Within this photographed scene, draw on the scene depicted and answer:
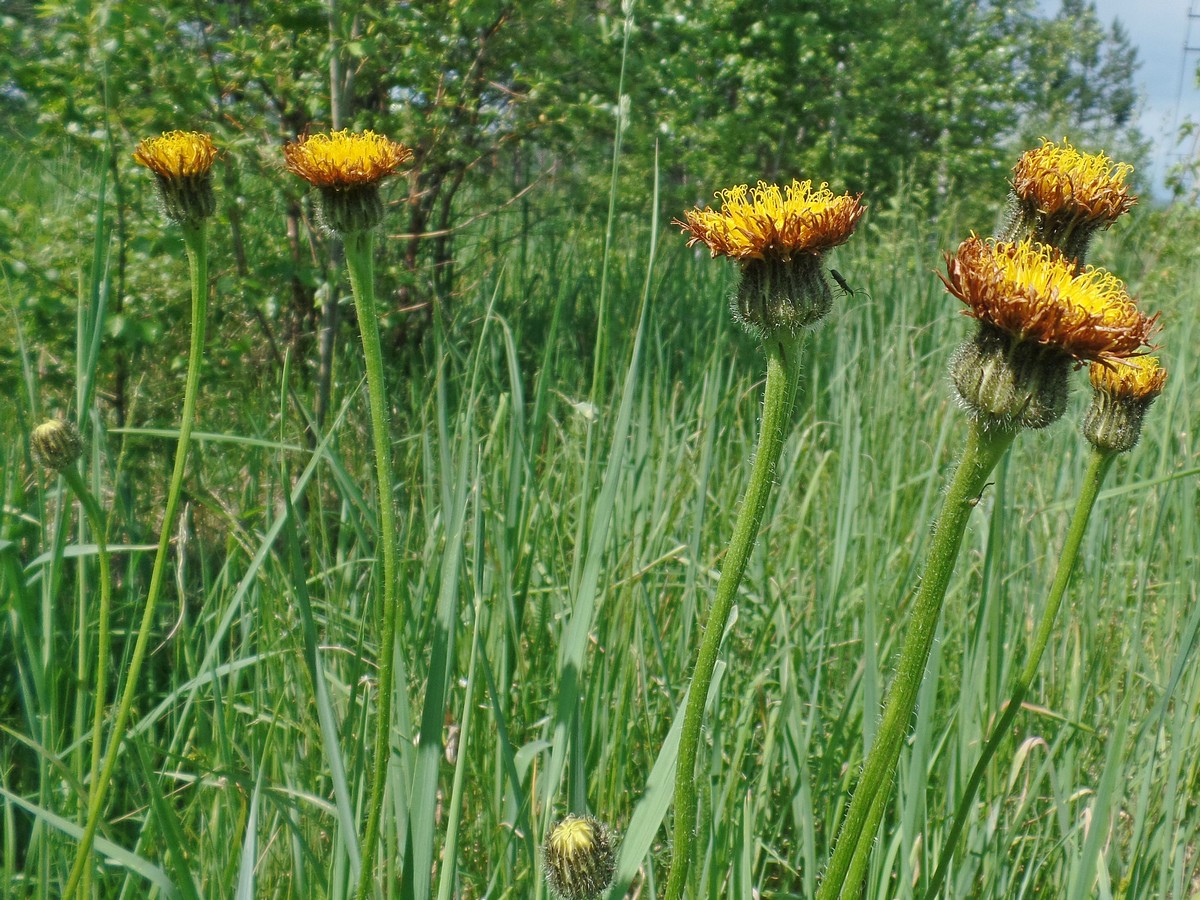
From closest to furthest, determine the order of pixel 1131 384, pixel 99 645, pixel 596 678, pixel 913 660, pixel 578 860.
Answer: pixel 913 660 < pixel 578 860 < pixel 99 645 < pixel 1131 384 < pixel 596 678

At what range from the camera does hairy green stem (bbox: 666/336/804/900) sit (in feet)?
2.95

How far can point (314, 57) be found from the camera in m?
3.66

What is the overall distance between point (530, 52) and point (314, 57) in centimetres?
91

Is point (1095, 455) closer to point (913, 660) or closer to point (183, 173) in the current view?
point (913, 660)

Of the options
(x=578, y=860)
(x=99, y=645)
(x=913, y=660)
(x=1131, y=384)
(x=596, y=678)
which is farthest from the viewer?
(x=596, y=678)

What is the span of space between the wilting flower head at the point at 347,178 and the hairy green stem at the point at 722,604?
0.60 metres

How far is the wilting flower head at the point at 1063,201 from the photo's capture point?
1.27 meters

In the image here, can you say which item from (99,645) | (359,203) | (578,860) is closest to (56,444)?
(99,645)

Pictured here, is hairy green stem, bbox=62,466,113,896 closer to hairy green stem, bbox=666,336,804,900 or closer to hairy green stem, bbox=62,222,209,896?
hairy green stem, bbox=62,222,209,896

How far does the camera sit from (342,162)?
1269 mm

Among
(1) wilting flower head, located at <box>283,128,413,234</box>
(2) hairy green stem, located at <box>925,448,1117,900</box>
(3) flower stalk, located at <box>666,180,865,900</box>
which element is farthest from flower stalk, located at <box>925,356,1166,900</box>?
(1) wilting flower head, located at <box>283,128,413,234</box>

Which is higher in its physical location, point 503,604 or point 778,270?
point 778,270

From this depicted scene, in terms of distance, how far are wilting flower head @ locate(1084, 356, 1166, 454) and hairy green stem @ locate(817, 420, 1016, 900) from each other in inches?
17.3

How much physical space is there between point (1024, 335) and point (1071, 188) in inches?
19.3
